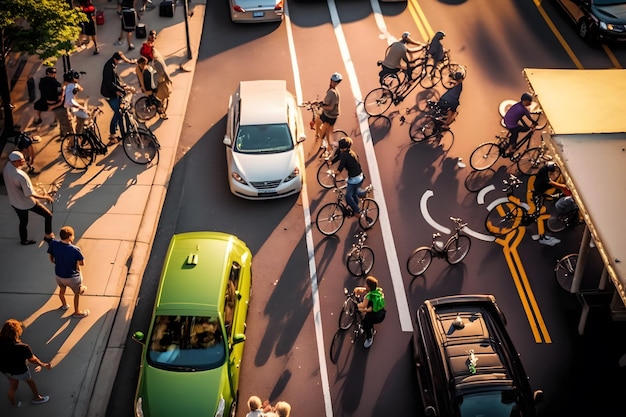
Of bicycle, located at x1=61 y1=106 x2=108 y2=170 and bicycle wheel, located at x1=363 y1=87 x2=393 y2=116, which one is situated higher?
bicycle, located at x1=61 y1=106 x2=108 y2=170

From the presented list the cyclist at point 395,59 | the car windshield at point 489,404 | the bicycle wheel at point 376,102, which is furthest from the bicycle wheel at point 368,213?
the car windshield at point 489,404

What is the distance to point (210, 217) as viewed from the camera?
15367mm

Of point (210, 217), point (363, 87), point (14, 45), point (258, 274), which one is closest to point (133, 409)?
point (258, 274)

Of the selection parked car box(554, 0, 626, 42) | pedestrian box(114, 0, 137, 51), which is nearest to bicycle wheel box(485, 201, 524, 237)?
parked car box(554, 0, 626, 42)

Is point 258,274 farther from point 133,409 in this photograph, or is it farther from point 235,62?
point 235,62

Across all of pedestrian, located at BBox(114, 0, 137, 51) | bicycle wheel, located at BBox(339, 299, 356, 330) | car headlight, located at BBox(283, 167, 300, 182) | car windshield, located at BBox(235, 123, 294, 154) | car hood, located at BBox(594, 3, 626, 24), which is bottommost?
bicycle wheel, located at BBox(339, 299, 356, 330)

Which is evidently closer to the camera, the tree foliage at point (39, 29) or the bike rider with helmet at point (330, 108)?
the tree foliage at point (39, 29)

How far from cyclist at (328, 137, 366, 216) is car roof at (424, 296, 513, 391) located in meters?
3.27

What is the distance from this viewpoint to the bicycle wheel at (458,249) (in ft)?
46.4

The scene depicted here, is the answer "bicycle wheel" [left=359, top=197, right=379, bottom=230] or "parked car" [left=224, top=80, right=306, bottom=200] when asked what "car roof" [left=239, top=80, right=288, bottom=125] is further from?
"bicycle wheel" [left=359, top=197, right=379, bottom=230]

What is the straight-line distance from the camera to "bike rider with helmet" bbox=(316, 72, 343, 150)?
622 inches

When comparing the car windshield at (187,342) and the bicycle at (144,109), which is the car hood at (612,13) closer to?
the bicycle at (144,109)

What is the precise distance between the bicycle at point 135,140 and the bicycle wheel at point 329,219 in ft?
15.1

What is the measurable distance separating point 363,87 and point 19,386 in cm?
1167
